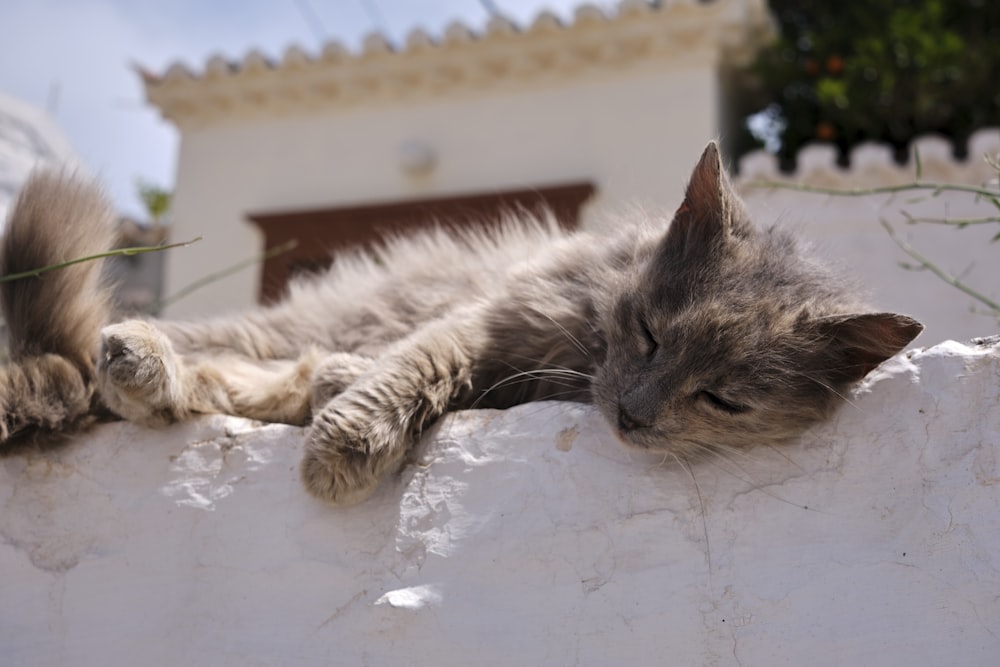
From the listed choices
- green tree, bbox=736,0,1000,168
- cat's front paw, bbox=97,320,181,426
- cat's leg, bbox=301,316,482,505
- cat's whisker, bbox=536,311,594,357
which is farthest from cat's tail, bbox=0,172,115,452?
green tree, bbox=736,0,1000,168

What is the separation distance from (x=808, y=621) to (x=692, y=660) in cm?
23

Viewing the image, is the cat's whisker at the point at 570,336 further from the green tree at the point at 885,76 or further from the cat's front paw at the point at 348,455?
the green tree at the point at 885,76

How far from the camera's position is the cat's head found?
214 cm

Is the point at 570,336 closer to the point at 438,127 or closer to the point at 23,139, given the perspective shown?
the point at 23,139

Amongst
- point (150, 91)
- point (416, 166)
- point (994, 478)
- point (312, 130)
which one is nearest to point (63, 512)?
point (994, 478)

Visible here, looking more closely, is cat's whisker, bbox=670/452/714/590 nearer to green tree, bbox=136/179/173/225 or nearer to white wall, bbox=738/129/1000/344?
white wall, bbox=738/129/1000/344

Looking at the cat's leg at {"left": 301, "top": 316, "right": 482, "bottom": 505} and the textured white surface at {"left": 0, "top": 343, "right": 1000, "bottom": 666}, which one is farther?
the cat's leg at {"left": 301, "top": 316, "right": 482, "bottom": 505}

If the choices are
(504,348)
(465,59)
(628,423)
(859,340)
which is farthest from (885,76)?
(628,423)

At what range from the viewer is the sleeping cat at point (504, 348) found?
2.18 m

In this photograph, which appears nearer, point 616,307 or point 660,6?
point 616,307

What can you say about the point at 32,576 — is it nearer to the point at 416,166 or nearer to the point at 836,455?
the point at 836,455

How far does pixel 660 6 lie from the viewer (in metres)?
6.75

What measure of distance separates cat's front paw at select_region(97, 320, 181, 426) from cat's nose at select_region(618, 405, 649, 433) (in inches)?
43.2

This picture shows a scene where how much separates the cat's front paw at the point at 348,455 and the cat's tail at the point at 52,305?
675 millimetres
